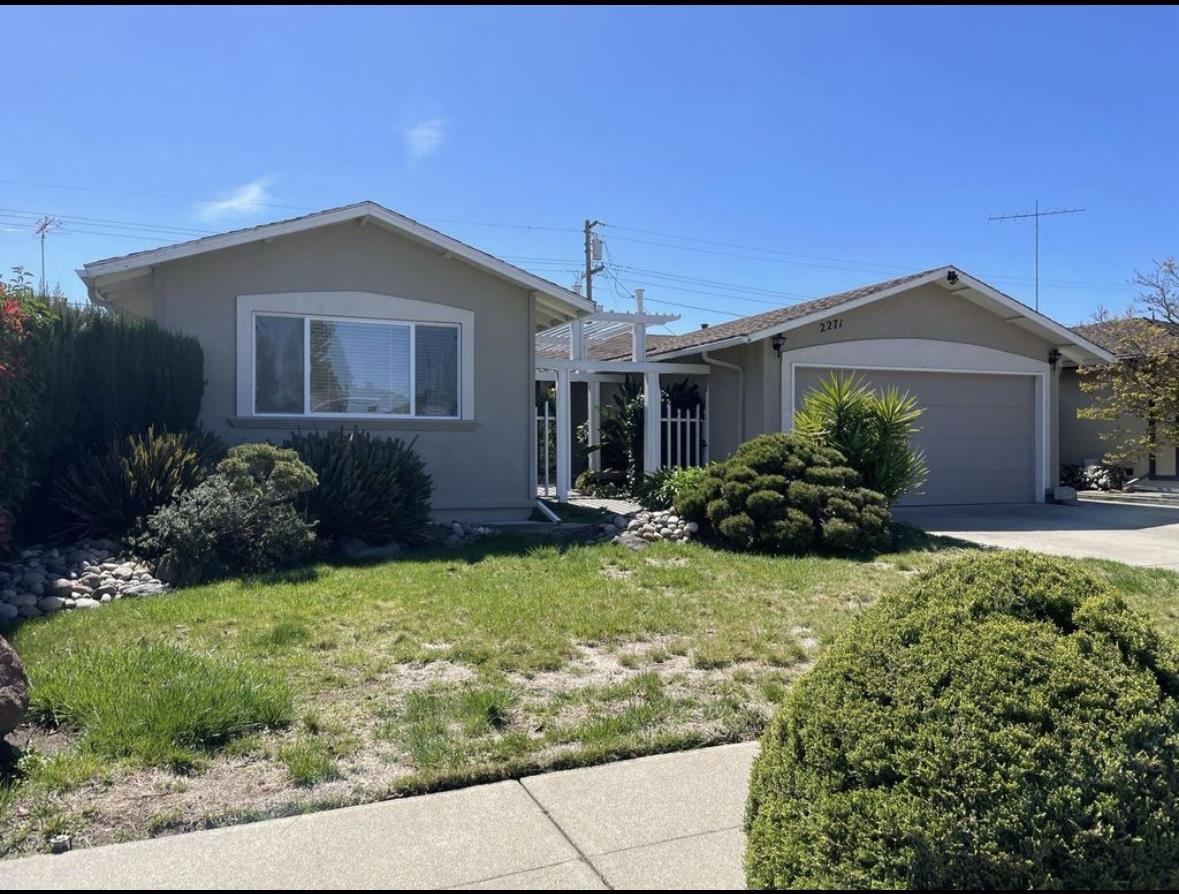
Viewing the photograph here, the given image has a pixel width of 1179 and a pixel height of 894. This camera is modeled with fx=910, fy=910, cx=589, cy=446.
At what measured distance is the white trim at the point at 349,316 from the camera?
11281mm

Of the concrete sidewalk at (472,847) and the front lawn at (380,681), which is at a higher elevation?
the front lawn at (380,681)

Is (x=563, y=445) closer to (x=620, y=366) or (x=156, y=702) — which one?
(x=620, y=366)

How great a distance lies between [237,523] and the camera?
8539mm

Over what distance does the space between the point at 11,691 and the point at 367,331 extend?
826 cm

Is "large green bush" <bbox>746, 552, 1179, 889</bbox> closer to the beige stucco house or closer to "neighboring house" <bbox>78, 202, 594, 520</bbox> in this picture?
"neighboring house" <bbox>78, 202, 594, 520</bbox>

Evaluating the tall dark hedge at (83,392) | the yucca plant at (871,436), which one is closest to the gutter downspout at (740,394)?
the yucca plant at (871,436)

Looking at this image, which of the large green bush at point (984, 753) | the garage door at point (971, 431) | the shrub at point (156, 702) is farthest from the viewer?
the garage door at point (971, 431)

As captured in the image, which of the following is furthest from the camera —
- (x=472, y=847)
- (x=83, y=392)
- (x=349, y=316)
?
(x=349, y=316)

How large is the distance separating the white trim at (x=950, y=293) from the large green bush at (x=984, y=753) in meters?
11.5

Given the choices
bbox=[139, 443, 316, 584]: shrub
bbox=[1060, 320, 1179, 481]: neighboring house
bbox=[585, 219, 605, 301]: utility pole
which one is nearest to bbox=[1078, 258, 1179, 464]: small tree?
bbox=[1060, 320, 1179, 481]: neighboring house

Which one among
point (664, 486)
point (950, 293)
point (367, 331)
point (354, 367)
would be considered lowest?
point (664, 486)

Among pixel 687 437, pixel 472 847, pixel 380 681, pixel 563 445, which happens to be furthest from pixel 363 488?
pixel 687 437

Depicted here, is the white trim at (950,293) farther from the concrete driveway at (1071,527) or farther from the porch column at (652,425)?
the concrete driveway at (1071,527)

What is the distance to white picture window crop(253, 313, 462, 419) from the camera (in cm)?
1151
